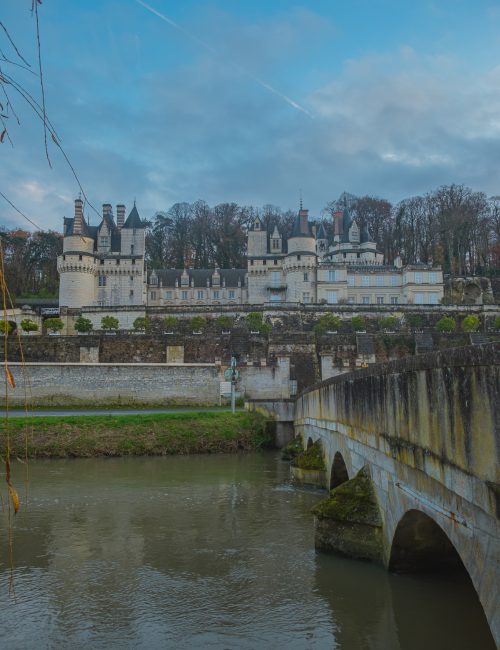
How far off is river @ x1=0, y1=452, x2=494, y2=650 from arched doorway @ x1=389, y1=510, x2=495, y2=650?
3 cm

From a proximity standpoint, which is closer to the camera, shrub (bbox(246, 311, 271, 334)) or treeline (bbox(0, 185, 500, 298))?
shrub (bbox(246, 311, 271, 334))

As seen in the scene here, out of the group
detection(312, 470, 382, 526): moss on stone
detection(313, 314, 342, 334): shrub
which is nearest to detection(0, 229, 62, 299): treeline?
detection(313, 314, 342, 334): shrub

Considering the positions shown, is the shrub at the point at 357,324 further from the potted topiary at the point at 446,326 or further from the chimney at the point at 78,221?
the chimney at the point at 78,221

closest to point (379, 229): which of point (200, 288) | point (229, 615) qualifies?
point (200, 288)

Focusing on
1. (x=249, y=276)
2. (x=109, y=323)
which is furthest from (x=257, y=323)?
(x=109, y=323)

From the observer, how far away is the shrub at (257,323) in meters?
48.5

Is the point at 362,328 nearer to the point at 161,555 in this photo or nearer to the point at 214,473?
the point at 214,473

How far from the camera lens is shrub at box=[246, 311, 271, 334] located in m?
48.5

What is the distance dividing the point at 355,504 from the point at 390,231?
71594 mm

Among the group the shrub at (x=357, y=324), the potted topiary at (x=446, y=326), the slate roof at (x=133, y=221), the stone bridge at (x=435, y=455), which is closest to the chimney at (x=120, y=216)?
the slate roof at (x=133, y=221)

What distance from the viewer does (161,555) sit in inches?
430

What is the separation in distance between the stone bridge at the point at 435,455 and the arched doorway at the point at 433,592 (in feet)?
0.11

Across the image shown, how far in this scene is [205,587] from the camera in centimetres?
927

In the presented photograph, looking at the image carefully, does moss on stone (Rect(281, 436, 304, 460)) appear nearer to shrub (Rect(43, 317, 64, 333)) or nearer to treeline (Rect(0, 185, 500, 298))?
shrub (Rect(43, 317, 64, 333))
